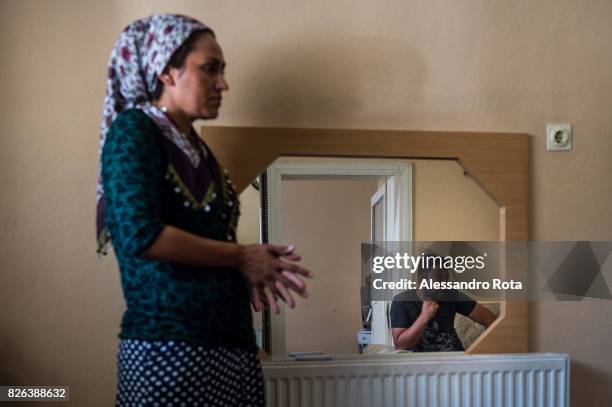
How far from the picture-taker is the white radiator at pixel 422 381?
1.84 meters

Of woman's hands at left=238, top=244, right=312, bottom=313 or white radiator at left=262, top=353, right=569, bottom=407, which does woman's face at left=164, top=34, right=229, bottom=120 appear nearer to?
woman's hands at left=238, top=244, right=312, bottom=313

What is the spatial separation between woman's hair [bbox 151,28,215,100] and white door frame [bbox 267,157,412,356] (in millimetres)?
606

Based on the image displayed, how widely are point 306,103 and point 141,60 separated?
69 cm

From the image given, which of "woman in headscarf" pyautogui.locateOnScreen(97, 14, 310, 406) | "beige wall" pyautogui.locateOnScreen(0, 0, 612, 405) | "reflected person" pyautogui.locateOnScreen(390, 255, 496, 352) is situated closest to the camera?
"woman in headscarf" pyautogui.locateOnScreen(97, 14, 310, 406)

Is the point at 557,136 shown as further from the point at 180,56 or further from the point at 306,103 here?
the point at 180,56

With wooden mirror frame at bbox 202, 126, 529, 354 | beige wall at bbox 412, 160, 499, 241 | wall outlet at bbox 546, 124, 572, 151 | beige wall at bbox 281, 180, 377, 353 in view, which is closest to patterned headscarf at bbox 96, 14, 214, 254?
wooden mirror frame at bbox 202, 126, 529, 354

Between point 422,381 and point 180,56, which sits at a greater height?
point 180,56

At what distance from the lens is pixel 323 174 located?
6.36 ft

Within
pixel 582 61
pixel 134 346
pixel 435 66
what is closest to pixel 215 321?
pixel 134 346

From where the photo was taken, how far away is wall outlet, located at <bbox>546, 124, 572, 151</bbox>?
6.78ft

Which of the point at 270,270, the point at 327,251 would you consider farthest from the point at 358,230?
the point at 270,270

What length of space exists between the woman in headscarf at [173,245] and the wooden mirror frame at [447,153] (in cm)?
52

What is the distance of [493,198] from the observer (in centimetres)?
202

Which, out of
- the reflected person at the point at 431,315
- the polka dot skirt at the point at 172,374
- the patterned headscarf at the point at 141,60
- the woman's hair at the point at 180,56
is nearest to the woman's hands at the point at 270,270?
the polka dot skirt at the point at 172,374
